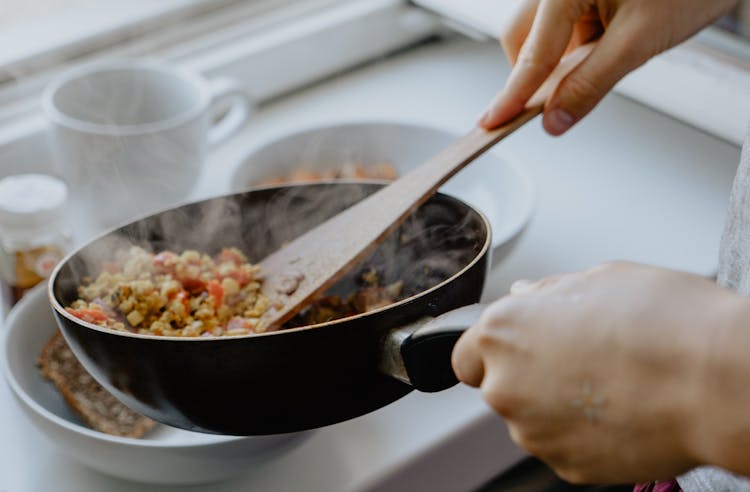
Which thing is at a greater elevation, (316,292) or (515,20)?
(515,20)

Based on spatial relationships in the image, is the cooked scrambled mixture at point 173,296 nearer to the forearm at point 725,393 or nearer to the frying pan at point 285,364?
the frying pan at point 285,364

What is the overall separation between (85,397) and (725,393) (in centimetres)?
53

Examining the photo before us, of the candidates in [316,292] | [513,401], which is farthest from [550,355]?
[316,292]

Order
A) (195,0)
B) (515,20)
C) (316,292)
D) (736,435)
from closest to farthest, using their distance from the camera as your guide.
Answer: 1. (736,435)
2. (316,292)
3. (515,20)
4. (195,0)

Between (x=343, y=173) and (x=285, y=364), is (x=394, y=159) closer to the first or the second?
(x=343, y=173)

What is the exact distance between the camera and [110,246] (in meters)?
0.71

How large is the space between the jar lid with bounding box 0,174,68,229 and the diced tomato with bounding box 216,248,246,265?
6.6 inches

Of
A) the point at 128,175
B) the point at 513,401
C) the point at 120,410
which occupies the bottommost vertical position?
the point at 120,410

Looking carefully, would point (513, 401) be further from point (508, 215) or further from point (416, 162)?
point (416, 162)

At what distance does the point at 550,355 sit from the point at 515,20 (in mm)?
443

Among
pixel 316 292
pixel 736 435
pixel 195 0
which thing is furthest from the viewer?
pixel 195 0

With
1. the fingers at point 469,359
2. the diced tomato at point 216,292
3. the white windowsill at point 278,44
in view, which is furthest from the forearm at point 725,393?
the white windowsill at point 278,44

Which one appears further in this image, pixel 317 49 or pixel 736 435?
pixel 317 49

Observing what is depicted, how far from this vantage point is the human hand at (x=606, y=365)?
42cm
